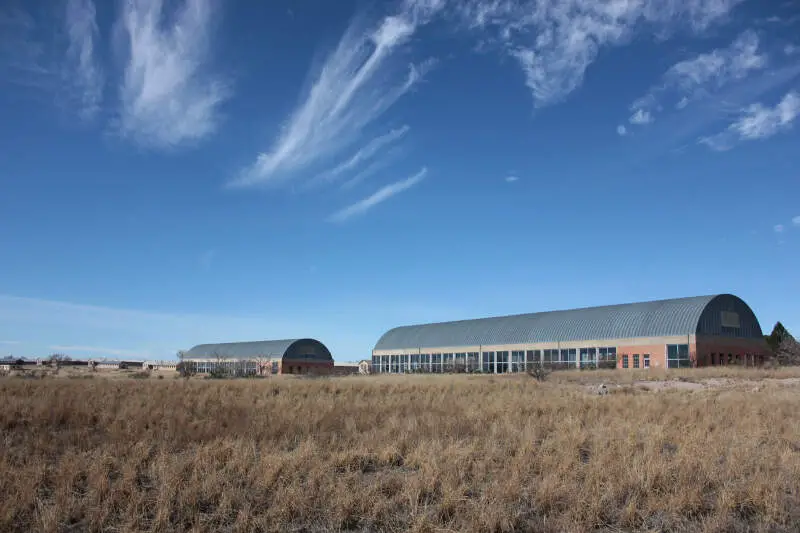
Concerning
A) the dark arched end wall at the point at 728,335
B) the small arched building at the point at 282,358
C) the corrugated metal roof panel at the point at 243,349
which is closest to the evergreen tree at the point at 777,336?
the dark arched end wall at the point at 728,335

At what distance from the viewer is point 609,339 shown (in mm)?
74812

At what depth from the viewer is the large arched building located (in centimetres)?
6738

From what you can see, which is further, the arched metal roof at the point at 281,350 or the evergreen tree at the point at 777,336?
the arched metal roof at the point at 281,350

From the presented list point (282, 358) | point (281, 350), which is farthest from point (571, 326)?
point (281, 350)

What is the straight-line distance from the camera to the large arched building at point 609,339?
2653 inches

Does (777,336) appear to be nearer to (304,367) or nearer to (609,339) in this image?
(609,339)

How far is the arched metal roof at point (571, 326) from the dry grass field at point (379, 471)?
55663 millimetres

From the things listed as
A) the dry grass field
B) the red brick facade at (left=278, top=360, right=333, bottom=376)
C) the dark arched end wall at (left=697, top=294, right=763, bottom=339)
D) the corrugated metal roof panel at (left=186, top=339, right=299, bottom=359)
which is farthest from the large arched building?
the dry grass field

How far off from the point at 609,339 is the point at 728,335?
12.7 m

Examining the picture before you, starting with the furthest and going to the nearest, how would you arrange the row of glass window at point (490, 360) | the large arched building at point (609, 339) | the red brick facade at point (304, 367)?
the red brick facade at point (304, 367) < the row of glass window at point (490, 360) < the large arched building at point (609, 339)

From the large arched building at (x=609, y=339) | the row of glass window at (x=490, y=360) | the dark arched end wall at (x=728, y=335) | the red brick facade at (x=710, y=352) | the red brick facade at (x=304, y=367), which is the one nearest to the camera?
the red brick facade at (x=710, y=352)

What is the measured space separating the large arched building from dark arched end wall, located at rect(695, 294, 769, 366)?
106 millimetres

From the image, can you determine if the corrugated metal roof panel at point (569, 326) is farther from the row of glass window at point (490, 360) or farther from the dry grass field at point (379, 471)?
the dry grass field at point (379, 471)

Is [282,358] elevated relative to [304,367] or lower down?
elevated
